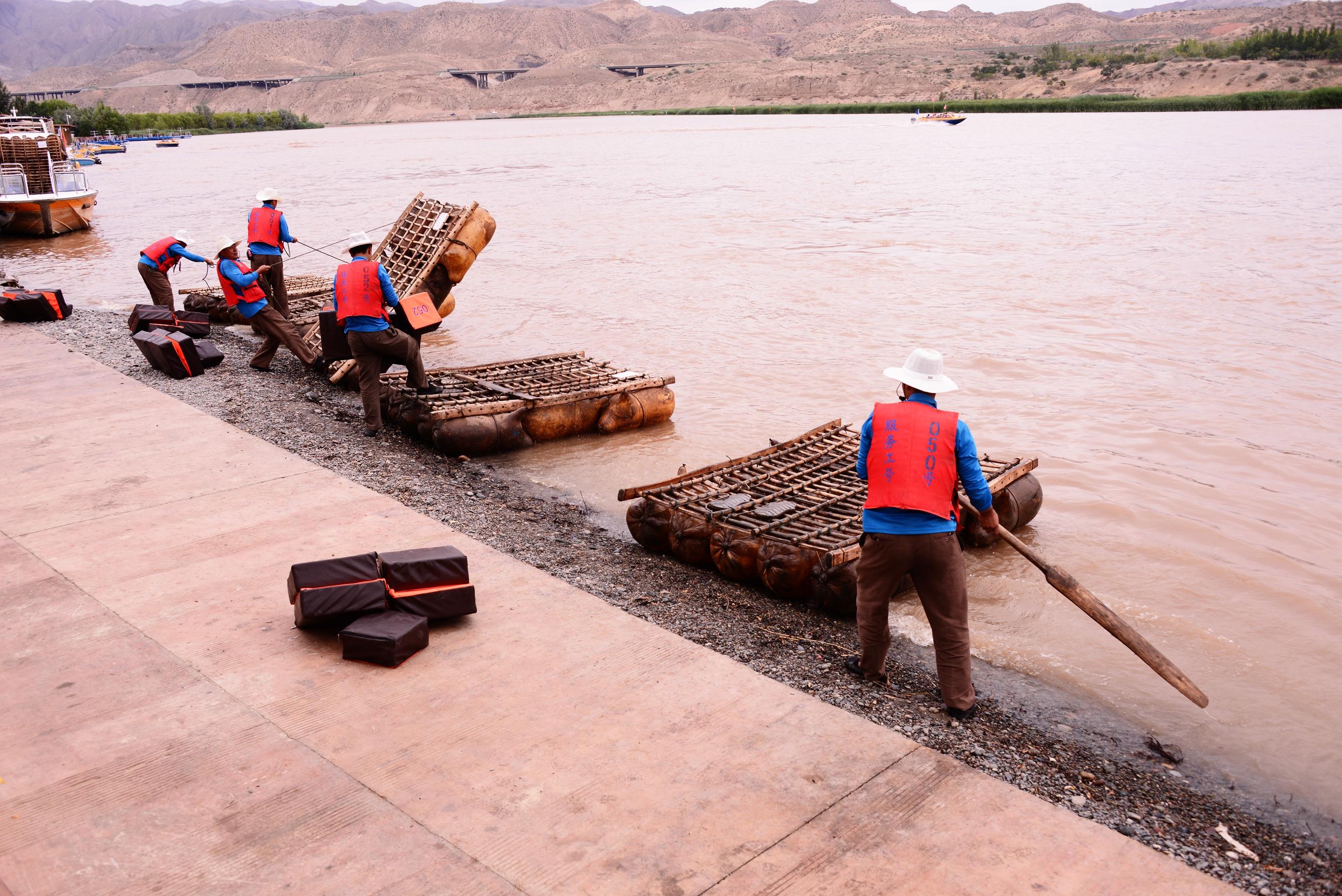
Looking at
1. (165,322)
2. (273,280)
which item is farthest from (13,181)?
(273,280)

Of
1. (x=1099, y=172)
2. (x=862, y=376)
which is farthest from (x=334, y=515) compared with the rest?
(x=1099, y=172)

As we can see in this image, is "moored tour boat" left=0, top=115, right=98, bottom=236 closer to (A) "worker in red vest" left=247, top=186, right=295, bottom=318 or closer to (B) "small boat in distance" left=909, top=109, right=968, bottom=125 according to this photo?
(A) "worker in red vest" left=247, top=186, right=295, bottom=318

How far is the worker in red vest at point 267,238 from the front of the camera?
13344 mm

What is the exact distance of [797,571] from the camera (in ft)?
22.7

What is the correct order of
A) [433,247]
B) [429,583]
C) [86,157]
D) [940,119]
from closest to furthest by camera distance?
[429,583], [433,247], [86,157], [940,119]

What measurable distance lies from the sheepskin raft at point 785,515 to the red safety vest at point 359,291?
12.6 ft

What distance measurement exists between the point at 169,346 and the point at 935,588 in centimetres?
1042

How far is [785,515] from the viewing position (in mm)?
7695

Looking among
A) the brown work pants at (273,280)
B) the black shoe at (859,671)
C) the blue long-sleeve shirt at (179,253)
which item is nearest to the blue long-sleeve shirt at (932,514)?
the black shoe at (859,671)

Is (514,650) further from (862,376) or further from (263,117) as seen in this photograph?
(263,117)

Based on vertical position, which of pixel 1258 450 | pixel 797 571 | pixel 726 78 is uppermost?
pixel 726 78

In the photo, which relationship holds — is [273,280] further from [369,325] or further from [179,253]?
[369,325]

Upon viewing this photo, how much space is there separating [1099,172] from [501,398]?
40.3 meters

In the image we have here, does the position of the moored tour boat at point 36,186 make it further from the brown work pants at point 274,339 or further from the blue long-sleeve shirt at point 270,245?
the brown work pants at point 274,339
